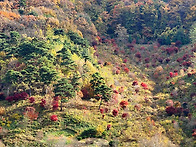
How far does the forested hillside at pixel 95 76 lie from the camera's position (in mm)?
29125

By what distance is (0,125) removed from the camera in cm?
2877

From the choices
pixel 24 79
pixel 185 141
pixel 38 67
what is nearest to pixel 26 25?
pixel 38 67

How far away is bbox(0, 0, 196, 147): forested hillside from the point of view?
29125 mm

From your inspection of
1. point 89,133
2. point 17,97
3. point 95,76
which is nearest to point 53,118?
point 89,133

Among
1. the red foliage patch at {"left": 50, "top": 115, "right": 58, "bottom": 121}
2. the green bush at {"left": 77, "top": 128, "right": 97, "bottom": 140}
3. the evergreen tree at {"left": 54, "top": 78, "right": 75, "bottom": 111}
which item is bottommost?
the green bush at {"left": 77, "top": 128, "right": 97, "bottom": 140}

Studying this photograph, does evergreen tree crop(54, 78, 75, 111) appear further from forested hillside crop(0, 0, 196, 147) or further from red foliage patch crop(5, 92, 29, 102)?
red foliage patch crop(5, 92, 29, 102)

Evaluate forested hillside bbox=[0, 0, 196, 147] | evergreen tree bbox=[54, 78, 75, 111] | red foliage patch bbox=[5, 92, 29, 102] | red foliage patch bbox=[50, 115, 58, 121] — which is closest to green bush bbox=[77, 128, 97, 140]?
forested hillside bbox=[0, 0, 196, 147]

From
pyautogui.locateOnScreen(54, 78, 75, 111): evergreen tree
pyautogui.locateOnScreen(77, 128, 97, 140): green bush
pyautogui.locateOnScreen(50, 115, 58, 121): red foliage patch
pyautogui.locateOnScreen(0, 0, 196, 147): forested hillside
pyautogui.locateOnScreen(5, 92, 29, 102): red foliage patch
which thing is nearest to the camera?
Result: pyautogui.locateOnScreen(77, 128, 97, 140): green bush

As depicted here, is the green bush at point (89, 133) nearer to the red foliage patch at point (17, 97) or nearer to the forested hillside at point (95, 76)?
the forested hillside at point (95, 76)

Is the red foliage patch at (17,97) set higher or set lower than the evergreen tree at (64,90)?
lower

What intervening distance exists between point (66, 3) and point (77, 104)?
4210 centimetres

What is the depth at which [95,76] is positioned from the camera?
35.0 m

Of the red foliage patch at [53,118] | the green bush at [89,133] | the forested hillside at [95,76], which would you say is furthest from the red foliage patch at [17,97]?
the green bush at [89,133]

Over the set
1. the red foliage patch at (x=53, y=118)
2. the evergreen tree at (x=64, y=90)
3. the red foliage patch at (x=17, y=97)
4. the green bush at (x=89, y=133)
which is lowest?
the green bush at (x=89, y=133)
